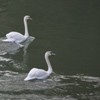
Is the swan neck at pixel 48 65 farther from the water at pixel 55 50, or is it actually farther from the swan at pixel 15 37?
the swan at pixel 15 37

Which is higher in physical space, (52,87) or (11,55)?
(11,55)

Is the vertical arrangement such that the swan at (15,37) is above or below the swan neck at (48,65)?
above

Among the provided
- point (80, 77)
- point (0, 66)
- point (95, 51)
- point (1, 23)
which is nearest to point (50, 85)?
point (80, 77)

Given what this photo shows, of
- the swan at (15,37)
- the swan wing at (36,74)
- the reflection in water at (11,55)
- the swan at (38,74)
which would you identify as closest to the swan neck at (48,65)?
the swan at (38,74)

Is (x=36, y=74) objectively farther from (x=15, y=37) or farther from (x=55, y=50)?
(x=15, y=37)

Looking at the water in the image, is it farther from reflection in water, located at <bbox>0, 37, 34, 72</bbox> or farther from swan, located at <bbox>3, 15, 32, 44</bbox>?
swan, located at <bbox>3, 15, 32, 44</bbox>

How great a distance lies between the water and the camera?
19.2 metres

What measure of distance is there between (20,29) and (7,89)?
34.5 ft

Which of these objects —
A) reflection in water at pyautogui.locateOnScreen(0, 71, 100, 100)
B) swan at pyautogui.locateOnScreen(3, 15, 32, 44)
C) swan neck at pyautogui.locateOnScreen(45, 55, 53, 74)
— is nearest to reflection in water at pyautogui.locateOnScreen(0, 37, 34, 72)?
swan at pyautogui.locateOnScreen(3, 15, 32, 44)

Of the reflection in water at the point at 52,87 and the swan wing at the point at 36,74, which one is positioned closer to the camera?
the reflection in water at the point at 52,87

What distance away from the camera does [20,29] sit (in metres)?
29.2

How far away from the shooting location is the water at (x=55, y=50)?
63.0ft

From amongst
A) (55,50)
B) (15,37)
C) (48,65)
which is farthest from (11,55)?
(48,65)

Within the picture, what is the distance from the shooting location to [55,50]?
24609 millimetres
